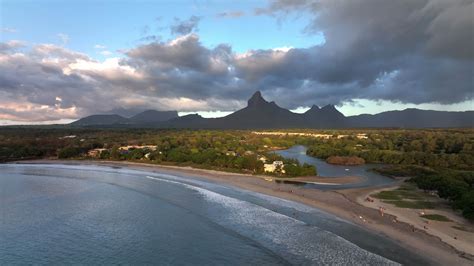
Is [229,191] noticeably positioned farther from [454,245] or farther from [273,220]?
[454,245]

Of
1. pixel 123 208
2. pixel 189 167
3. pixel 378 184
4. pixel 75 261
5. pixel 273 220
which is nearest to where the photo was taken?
pixel 75 261

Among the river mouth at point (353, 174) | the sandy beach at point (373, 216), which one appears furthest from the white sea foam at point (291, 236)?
the river mouth at point (353, 174)

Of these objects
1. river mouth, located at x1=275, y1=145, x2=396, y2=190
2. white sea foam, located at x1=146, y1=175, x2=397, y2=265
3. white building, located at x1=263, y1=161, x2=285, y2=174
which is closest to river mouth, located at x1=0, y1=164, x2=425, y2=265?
white sea foam, located at x1=146, y1=175, x2=397, y2=265

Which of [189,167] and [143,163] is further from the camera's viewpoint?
[143,163]

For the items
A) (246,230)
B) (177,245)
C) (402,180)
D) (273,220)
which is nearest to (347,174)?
(402,180)

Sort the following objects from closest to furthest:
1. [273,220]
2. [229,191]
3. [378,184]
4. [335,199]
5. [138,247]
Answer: [138,247]
[273,220]
[335,199]
[229,191]
[378,184]

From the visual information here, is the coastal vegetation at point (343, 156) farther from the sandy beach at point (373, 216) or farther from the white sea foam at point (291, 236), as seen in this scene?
the white sea foam at point (291, 236)
